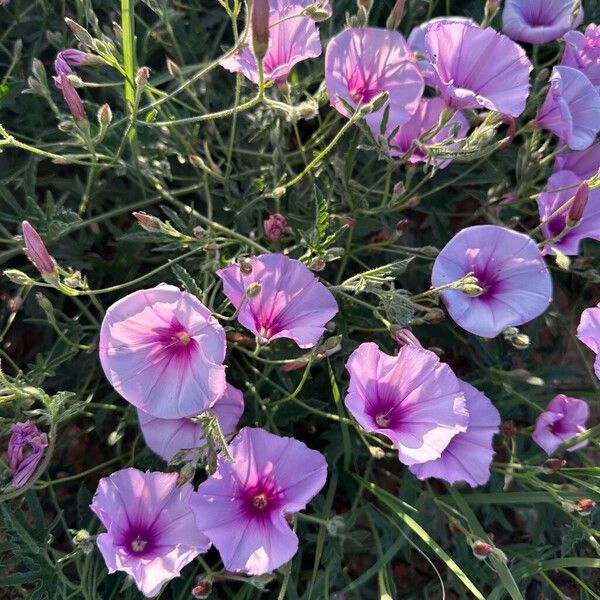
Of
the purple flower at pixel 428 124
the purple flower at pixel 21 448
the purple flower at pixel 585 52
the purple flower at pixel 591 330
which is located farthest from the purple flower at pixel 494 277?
the purple flower at pixel 21 448

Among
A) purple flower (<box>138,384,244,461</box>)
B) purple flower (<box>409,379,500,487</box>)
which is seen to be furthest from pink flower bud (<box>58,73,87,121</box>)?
purple flower (<box>409,379,500,487</box>)

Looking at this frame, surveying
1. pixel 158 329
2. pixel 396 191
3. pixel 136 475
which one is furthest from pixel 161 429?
pixel 396 191

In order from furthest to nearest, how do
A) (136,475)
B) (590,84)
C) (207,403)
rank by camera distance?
1. (590,84)
2. (136,475)
3. (207,403)

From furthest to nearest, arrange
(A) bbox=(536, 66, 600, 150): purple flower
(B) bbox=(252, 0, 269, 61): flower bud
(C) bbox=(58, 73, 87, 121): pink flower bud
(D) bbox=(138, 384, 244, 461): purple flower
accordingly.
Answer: (A) bbox=(536, 66, 600, 150): purple flower, (D) bbox=(138, 384, 244, 461): purple flower, (C) bbox=(58, 73, 87, 121): pink flower bud, (B) bbox=(252, 0, 269, 61): flower bud

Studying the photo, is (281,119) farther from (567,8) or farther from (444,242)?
(567,8)

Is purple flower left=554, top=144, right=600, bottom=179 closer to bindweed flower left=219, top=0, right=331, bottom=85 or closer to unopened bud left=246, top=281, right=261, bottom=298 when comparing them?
bindweed flower left=219, top=0, right=331, bottom=85

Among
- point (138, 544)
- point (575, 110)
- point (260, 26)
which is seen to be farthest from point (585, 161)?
point (138, 544)

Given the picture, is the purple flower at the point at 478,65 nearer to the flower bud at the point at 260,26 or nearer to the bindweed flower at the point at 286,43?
the bindweed flower at the point at 286,43
